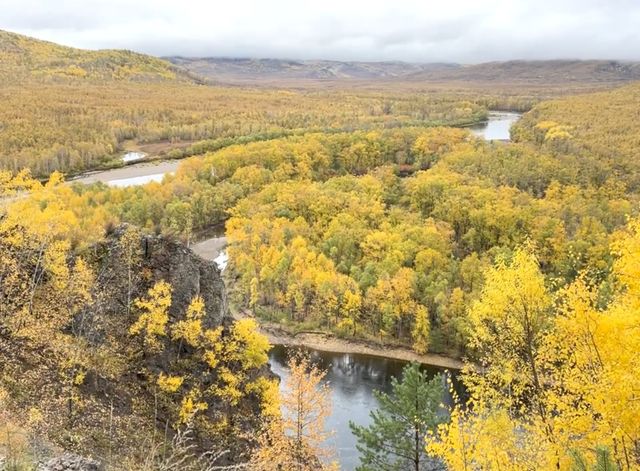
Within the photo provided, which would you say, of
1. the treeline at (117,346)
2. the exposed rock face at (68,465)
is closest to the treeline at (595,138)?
the treeline at (117,346)

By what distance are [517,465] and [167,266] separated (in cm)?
2795

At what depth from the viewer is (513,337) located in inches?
785

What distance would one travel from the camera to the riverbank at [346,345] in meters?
65.6

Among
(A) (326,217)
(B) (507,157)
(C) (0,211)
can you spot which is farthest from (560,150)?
(C) (0,211)

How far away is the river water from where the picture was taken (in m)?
47.6

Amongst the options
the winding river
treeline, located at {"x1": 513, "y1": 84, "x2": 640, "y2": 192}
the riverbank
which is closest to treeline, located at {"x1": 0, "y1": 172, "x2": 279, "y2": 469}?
the winding river

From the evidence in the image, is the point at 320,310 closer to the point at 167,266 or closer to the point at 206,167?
the point at 167,266

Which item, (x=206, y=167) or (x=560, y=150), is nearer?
(x=206, y=167)

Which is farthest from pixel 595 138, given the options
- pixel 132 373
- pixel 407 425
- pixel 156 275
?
pixel 132 373

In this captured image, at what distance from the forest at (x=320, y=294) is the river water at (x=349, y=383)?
2.80 metres

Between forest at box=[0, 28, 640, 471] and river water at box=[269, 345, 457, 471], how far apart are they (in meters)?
2.80

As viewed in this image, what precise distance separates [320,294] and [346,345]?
24.1 ft

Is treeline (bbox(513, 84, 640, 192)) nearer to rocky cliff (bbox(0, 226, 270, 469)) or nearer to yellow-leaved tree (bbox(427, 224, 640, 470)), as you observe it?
rocky cliff (bbox(0, 226, 270, 469))

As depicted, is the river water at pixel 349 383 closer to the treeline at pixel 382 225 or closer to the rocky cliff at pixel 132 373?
the treeline at pixel 382 225
